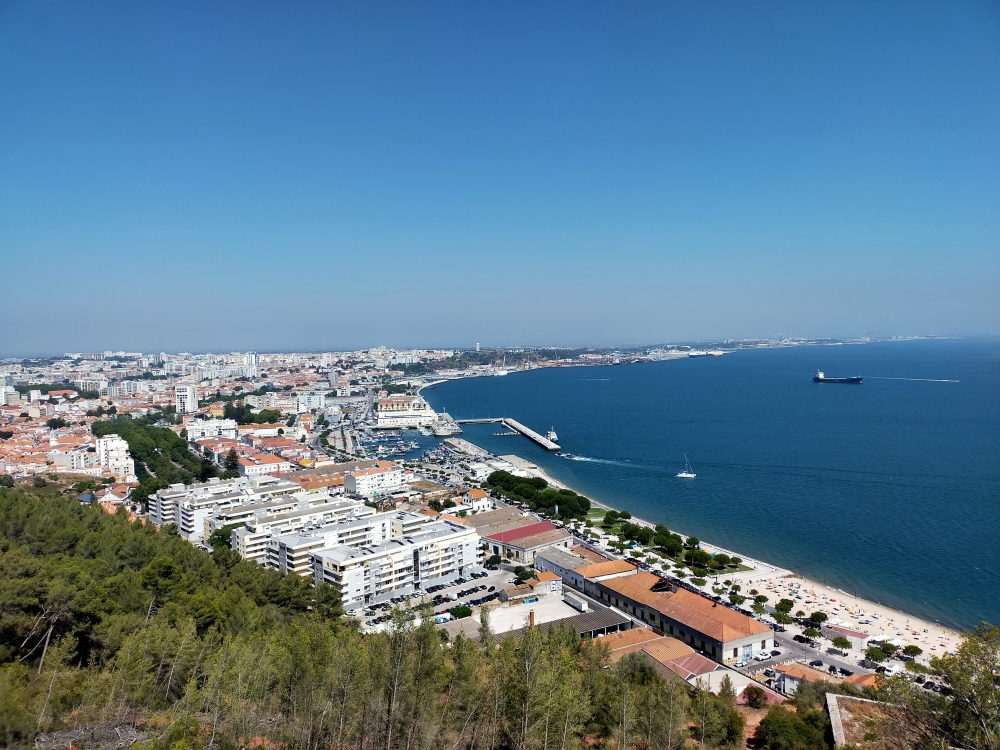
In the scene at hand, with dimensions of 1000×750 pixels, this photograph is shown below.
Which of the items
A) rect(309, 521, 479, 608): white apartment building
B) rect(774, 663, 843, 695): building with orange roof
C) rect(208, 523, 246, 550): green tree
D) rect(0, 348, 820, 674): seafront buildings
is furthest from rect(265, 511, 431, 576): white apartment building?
rect(774, 663, 843, 695): building with orange roof

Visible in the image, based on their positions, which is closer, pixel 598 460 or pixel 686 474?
pixel 686 474

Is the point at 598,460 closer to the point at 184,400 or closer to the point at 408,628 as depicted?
the point at 408,628

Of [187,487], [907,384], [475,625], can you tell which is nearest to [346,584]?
[475,625]

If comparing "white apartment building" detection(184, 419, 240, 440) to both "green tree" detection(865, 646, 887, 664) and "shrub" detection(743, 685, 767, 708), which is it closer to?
"shrub" detection(743, 685, 767, 708)

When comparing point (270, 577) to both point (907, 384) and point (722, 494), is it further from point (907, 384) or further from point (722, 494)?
point (907, 384)

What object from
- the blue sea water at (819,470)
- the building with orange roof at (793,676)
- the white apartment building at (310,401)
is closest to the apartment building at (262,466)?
the blue sea water at (819,470)

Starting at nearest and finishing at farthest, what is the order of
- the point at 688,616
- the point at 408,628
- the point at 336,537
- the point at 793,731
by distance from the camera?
the point at 408,628 → the point at 793,731 → the point at 688,616 → the point at 336,537

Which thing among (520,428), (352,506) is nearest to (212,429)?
(520,428)
